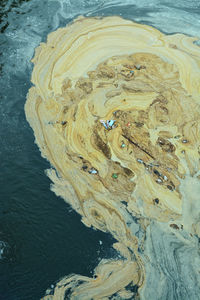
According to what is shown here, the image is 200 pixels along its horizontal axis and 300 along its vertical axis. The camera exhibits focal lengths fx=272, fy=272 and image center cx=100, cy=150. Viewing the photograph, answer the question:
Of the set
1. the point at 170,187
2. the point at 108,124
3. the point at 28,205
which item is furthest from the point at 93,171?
the point at 170,187

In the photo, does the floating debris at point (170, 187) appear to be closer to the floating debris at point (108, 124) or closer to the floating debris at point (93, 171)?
the floating debris at point (93, 171)

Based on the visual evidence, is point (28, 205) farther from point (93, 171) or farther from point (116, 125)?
point (116, 125)

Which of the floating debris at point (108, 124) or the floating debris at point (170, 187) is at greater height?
the floating debris at point (108, 124)

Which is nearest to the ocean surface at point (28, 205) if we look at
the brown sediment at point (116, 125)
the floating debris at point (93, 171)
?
the brown sediment at point (116, 125)

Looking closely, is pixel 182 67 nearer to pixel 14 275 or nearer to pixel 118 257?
pixel 118 257

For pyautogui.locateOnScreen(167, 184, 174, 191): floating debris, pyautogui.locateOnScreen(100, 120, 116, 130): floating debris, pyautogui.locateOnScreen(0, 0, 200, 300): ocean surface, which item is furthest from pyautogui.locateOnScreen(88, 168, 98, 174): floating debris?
pyautogui.locateOnScreen(167, 184, 174, 191): floating debris

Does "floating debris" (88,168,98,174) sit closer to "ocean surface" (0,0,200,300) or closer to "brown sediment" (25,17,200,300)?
"brown sediment" (25,17,200,300)
